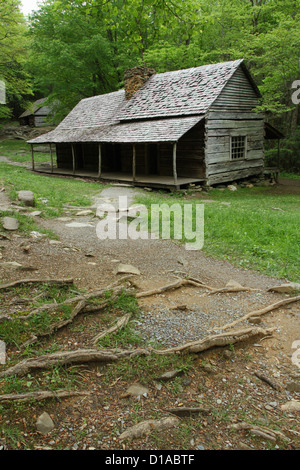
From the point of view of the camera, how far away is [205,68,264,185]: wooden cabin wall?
55.2 feet

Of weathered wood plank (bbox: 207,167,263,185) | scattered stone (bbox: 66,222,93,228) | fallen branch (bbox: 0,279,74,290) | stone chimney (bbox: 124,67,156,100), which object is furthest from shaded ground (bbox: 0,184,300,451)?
stone chimney (bbox: 124,67,156,100)

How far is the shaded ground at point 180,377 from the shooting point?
2.77 m

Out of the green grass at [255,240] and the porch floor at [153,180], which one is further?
the porch floor at [153,180]

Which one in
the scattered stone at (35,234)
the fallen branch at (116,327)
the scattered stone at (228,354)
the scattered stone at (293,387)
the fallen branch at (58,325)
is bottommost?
the scattered stone at (293,387)

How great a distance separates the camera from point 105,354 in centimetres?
348

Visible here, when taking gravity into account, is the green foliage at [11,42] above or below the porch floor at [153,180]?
above

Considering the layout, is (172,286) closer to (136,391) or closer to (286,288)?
(286,288)

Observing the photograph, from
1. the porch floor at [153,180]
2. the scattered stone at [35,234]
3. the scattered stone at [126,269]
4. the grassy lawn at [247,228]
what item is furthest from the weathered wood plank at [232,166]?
the scattered stone at [126,269]

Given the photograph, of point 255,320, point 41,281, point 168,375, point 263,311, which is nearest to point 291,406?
point 168,375

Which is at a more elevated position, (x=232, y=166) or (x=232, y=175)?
(x=232, y=166)

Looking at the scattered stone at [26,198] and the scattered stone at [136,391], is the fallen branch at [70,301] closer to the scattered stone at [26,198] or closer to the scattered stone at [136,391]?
the scattered stone at [136,391]

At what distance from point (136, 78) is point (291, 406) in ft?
69.0

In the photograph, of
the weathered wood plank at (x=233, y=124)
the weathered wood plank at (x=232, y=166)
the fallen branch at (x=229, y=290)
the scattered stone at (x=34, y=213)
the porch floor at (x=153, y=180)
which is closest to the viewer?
the fallen branch at (x=229, y=290)

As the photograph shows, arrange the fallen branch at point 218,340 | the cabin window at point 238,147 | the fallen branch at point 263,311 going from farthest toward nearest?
the cabin window at point 238,147
the fallen branch at point 263,311
the fallen branch at point 218,340
